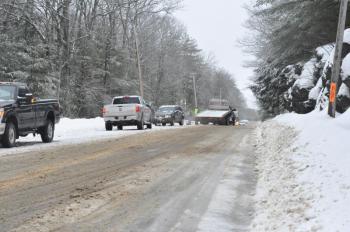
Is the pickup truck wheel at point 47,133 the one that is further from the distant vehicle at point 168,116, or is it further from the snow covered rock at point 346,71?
the distant vehicle at point 168,116

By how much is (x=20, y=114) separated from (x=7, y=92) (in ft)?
2.71

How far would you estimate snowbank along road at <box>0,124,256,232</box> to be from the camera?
272 inches

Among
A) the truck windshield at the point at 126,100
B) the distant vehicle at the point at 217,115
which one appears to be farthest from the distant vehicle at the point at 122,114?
the distant vehicle at the point at 217,115

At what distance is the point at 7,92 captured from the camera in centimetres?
1705

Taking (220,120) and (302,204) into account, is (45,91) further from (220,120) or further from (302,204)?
(302,204)

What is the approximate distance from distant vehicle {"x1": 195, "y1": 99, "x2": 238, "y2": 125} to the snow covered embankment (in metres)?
31.4

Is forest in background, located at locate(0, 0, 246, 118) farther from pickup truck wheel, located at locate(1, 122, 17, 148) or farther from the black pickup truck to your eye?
pickup truck wheel, located at locate(1, 122, 17, 148)

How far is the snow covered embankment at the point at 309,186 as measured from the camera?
612cm

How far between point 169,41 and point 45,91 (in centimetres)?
5426

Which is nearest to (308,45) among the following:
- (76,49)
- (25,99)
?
(25,99)

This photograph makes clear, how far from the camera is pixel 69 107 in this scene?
4416 centimetres

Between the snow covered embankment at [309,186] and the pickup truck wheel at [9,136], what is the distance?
797cm

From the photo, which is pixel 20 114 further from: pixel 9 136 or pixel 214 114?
pixel 214 114

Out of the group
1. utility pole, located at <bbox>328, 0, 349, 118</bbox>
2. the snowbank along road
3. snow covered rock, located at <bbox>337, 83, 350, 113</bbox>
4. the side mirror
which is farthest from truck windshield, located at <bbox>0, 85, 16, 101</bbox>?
snow covered rock, located at <bbox>337, 83, 350, 113</bbox>
